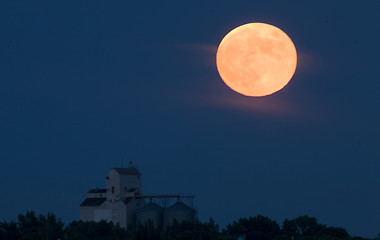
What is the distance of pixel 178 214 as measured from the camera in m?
143

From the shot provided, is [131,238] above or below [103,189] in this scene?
below

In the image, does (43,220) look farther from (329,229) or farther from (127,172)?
(329,229)

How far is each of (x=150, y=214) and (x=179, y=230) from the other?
12102 millimetres

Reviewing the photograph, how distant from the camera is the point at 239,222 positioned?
15288 cm

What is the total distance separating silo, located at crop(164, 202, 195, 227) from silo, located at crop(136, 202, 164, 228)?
1.57 m

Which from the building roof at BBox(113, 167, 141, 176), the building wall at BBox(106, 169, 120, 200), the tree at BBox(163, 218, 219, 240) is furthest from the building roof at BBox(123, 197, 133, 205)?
the tree at BBox(163, 218, 219, 240)

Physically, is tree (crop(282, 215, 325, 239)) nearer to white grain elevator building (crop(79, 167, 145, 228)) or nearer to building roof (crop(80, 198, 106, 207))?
white grain elevator building (crop(79, 167, 145, 228))

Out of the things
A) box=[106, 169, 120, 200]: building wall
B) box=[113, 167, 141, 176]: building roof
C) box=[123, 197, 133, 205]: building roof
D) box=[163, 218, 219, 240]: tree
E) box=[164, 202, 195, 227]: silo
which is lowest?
box=[163, 218, 219, 240]: tree

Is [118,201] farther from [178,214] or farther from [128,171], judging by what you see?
[178,214]

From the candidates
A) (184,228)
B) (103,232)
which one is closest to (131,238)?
(103,232)

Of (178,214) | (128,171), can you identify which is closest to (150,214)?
(178,214)

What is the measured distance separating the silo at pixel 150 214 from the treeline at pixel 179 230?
12.2 ft

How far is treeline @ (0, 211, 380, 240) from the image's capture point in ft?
381

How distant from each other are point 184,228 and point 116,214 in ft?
57.4
